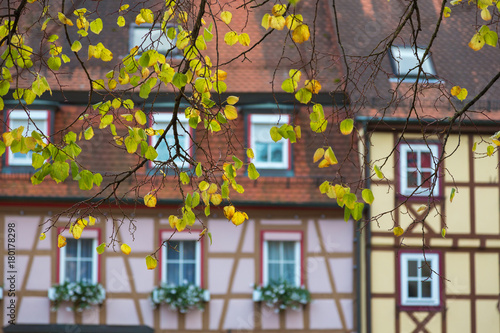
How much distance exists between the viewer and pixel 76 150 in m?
4.40

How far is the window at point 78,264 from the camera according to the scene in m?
13.2

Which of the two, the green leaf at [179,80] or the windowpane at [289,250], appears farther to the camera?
the windowpane at [289,250]

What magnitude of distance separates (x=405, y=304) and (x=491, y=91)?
165 inches

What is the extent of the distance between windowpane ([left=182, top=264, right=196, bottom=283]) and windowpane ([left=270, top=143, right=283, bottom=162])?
2212 mm

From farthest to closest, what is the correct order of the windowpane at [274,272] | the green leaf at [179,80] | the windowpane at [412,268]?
1. the windowpane at [412,268]
2. the windowpane at [274,272]
3. the green leaf at [179,80]

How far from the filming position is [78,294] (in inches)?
507

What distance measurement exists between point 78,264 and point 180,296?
1.78 metres

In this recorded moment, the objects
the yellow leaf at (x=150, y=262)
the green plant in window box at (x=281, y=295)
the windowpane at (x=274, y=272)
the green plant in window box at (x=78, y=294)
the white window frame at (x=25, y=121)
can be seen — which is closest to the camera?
the yellow leaf at (x=150, y=262)

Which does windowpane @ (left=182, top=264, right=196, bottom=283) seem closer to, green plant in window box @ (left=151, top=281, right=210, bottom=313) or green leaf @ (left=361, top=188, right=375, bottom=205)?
green plant in window box @ (left=151, top=281, right=210, bottom=313)

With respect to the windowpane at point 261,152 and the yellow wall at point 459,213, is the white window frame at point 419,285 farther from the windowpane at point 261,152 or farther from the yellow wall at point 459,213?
the windowpane at point 261,152

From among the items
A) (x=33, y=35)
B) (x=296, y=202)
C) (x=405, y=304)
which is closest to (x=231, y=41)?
(x=296, y=202)

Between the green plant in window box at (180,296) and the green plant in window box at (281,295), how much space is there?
2.89 ft

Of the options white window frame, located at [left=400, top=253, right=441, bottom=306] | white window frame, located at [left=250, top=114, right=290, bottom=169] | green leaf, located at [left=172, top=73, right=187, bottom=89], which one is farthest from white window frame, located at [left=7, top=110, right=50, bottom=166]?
green leaf, located at [left=172, top=73, right=187, bottom=89]

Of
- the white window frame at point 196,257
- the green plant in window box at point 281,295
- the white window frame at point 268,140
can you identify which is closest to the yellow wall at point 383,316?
the green plant in window box at point 281,295
